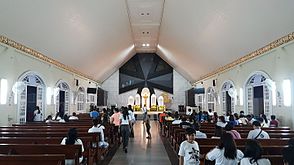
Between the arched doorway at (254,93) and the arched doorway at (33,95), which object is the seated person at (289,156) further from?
the arched doorway at (33,95)

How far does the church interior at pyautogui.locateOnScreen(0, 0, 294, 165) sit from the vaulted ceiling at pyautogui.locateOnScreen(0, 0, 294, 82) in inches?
1.8

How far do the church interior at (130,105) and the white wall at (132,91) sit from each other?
888 cm

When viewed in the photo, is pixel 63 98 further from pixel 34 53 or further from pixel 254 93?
pixel 254 93

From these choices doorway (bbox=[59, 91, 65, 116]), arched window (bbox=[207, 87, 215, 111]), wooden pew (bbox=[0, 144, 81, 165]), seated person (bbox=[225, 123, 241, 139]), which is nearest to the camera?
wooden pew (bbox=[0, 144, 81, 165])

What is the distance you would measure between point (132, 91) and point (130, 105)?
A: 593 inches

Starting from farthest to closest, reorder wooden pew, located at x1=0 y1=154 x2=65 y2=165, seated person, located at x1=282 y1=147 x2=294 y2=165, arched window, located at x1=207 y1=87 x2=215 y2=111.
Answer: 1. arched window, located at x1=207 y1=87 x2=215 y2=111
2. wooden pew, located at x1=0 y1=154 x2=65 y2=165
3. seated person, located at x1=282 y1=147 x2=294 y2=165

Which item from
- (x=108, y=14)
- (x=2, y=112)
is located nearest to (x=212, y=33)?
(x=108, y=14)

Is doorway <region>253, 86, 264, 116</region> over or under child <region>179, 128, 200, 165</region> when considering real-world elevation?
over

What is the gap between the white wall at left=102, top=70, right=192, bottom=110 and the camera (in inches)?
1061

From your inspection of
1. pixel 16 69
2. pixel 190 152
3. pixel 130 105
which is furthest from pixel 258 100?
pixel 16 69

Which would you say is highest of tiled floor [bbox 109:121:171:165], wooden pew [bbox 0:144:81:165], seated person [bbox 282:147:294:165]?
seated person [bbox 282:147:294:165]

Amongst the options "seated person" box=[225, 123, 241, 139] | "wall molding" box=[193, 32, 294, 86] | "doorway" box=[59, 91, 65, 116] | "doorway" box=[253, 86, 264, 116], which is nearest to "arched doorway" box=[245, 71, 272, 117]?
"doorway" box=[253, 86, 264, 116]

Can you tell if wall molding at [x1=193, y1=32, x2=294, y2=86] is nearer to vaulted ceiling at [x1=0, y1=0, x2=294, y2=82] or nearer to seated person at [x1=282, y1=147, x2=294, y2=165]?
vaulted ceiling at [x1=0, y1=0, x2=294, y2=82]

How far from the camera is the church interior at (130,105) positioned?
18.4 feet
